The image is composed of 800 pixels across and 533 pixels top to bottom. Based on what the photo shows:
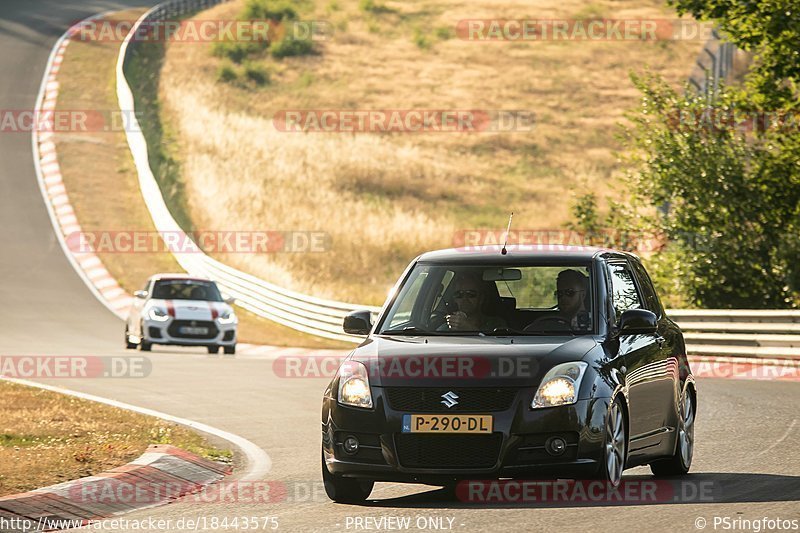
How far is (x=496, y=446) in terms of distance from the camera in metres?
8.52

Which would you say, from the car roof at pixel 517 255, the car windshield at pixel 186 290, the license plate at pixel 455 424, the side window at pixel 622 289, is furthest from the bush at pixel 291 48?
the license plate at pixel 455 424

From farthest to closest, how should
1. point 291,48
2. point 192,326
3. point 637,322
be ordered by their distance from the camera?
1. point 291,48
2. point 192,326
3. point 637,322

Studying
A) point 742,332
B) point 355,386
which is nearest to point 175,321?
point 742,332

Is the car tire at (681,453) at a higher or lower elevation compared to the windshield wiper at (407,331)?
lower

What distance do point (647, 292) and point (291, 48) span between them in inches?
2544

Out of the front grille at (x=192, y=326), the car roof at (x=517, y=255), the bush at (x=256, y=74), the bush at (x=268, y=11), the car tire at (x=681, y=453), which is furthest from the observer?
the bush at (x=268, y=11)

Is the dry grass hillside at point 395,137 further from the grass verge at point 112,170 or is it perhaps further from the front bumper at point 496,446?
the front bumper at point 496,446

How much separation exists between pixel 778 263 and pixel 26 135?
30.2m

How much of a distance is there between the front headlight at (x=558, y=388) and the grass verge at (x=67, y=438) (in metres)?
3.32

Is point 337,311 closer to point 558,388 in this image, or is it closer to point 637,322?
point 637,322

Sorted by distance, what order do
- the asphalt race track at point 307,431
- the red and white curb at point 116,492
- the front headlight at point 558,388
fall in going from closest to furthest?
the asphalt race track at point 307,431 < the red and white curb at point 116,492 < the front headlight at point 558,388

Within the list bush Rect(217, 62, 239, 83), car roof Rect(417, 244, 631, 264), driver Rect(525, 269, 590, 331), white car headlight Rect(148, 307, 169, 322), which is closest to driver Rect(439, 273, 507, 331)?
car roof Rect(417, 244, 631, 264)

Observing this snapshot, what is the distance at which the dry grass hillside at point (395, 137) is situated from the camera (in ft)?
148

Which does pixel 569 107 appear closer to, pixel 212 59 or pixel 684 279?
pixel 212 59
